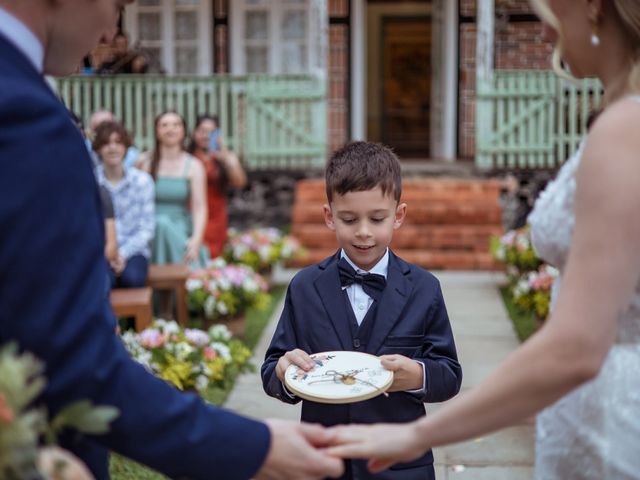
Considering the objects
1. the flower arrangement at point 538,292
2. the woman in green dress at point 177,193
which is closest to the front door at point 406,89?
the woman in green dress at point 177,193

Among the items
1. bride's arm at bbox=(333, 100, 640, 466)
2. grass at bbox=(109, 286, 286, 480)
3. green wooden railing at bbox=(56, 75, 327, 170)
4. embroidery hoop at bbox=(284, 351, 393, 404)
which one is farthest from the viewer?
green wooden railing at bbox=(56, 75, 327, 170)

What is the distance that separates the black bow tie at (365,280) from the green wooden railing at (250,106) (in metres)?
9.30

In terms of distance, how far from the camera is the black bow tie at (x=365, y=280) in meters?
2.58

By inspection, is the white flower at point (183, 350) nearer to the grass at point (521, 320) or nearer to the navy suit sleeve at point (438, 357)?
the navy suit sleeve at point (438, 357)

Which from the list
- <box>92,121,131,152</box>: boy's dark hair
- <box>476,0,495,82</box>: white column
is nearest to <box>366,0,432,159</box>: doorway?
<box>476,0,495,82</box>: white column

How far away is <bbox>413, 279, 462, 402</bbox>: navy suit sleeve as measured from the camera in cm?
247

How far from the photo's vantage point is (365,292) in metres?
2.61

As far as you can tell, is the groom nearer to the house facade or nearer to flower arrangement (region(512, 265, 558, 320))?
flower arrangement (region(512, 265, 558, 320))

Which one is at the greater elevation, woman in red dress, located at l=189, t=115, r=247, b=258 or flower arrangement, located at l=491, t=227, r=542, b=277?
woman in red dress, located at l=189, t=115, r=247, b=258

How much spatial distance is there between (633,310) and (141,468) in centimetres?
292

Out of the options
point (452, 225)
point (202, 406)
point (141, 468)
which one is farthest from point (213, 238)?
point (202, 406)

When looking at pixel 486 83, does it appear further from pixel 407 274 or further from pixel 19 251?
pixel 19 251

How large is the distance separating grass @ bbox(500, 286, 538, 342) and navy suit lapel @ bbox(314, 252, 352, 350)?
4396 mm

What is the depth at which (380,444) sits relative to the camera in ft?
5.85
